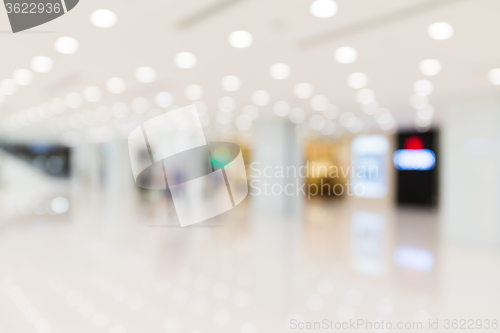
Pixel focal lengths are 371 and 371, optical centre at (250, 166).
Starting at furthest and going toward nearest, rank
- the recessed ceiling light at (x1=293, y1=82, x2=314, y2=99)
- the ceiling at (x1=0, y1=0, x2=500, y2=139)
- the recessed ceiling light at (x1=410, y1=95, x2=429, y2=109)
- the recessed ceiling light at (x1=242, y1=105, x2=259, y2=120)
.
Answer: the recessed ceiling light at (x1=242, y1=105, x2=259, y2=120) → the recessed ceiling light at (x1=410, y1=95, x2=429, y2=109) → the recessed ceiling light at (x1=293, y1=82, x2=314, y2=99) → the ceiling at (x1=0, y1=0, x2=500, y2=139)

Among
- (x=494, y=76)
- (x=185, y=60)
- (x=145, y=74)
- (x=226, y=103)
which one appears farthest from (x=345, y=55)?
(x=226, y=103)

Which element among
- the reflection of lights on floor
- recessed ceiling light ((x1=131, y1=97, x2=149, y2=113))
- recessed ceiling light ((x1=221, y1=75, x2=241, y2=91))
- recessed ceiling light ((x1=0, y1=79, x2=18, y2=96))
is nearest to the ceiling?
recessed ceiling light ((x1=221, y1=75, x2=241, y2=91))

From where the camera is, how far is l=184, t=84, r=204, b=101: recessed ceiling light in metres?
9.00

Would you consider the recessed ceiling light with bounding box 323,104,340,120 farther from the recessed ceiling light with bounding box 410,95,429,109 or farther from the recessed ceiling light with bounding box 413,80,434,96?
the recessed ceiling light with bounding box 413,80,434,96

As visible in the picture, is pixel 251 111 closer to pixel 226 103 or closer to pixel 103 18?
pixel 226 103

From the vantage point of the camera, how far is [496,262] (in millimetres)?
7520

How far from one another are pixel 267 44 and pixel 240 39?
18.6 inches

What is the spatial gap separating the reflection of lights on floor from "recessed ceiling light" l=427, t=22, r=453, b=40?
3.98 m

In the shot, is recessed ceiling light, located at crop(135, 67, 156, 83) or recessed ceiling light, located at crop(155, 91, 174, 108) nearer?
recessed ceiling light, located at crop(135, 67, 156, 83)

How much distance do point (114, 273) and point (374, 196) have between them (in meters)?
17.7

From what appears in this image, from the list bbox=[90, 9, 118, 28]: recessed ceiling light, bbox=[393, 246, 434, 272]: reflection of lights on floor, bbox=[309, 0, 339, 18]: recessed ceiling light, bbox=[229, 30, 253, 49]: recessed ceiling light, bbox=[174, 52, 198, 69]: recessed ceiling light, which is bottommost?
bbox=[393, 246, 434, 272]: reflection of lights on floor

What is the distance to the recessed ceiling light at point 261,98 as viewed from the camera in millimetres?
9453

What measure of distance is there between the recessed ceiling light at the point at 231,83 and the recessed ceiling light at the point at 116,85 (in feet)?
7.47

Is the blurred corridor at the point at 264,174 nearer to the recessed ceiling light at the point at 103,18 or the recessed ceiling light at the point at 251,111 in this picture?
the recessed ceiling light at the point at 103,18
